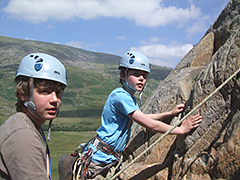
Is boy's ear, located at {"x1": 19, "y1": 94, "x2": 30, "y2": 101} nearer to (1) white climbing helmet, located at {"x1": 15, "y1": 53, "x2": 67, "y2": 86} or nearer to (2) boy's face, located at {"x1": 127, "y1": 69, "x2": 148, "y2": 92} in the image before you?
(1) white climbing helmet, located at {"x1": 15, "y1": 53, "x2": 67, "y2": 86}

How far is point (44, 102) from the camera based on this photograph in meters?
2.92

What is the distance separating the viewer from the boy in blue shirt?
5.05 m

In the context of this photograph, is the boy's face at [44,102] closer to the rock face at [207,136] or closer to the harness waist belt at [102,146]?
the harness waist belt at [102,146]

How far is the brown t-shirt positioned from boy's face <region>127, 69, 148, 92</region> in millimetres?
3518

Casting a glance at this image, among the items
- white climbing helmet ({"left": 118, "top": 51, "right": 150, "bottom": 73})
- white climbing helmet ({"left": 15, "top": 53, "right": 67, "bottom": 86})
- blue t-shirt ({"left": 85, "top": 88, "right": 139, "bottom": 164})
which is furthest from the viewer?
white climbing helmet ({"left": 118, "top": 51, "right": 150, "bottom": 73})

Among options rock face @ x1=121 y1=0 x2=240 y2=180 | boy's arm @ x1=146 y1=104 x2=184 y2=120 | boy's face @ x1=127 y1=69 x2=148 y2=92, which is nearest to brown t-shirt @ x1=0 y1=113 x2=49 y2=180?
boy's face @ x1=127 y1=69 x2=148 y2=92

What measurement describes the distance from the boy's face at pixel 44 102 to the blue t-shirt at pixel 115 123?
7.83ft

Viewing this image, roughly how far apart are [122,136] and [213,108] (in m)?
2.74

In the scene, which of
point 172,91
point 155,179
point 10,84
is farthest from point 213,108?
point 10,84

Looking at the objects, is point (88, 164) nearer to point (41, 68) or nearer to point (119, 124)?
point (119, 124)

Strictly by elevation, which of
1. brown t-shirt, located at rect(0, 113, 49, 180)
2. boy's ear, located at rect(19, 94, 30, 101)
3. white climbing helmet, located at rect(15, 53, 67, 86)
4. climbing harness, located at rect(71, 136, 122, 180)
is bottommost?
climbing harness, located at rect(71, 136, 122, 180)

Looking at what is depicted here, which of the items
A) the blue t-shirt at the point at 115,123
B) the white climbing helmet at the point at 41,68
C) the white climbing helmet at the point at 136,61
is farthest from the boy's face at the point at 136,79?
the white climbing helmet at the point at 41,68

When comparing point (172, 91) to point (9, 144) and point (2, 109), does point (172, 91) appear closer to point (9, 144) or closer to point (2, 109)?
point (9, 144)

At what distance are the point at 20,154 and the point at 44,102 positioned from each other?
0.87 meters
